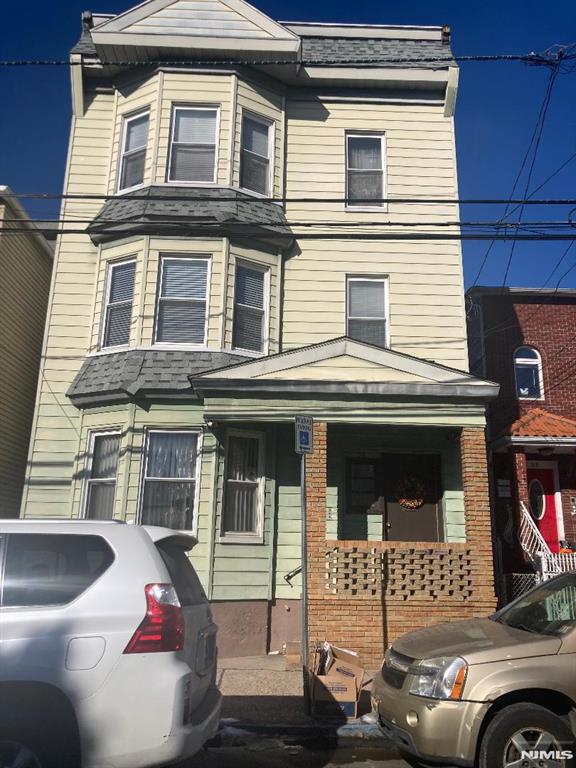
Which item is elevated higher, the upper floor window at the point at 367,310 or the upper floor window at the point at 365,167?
the upper floor window at the point at 365,167

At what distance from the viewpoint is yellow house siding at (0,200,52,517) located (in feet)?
39.4

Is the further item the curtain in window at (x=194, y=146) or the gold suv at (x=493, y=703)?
the curtain in window at (x=194, y=146)

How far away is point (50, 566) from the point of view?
13.3 feet

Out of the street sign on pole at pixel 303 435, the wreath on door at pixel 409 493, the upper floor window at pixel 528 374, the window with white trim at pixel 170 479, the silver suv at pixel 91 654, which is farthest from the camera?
the upper floor window at pixel 528 374

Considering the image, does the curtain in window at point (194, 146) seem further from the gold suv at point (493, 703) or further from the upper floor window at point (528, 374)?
the gold suv at point (493, 703)

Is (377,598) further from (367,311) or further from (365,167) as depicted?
(365,167)

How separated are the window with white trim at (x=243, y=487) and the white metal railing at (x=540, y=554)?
15.5 ft

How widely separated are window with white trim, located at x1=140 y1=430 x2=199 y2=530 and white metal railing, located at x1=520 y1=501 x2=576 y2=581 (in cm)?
582

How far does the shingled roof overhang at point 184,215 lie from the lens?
11.4 m

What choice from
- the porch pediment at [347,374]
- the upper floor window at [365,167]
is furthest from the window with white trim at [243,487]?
the upper floor window at [365,167]

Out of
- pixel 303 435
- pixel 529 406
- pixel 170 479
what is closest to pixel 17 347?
pixel 170 479

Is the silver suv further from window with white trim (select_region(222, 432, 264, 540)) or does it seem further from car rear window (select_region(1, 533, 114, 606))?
window with white trim (select_region(222, 432, 264, 540))

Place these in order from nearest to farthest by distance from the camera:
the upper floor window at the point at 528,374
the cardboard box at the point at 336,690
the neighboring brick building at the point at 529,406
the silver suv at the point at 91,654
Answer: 1. the silver suv at the point at 91,654
2. the cardboard box at the point at 336,690
3. the neighboring brick building at the point at 529,406
4. the upper floor window at the point at 528,374

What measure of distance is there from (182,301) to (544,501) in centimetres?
831
